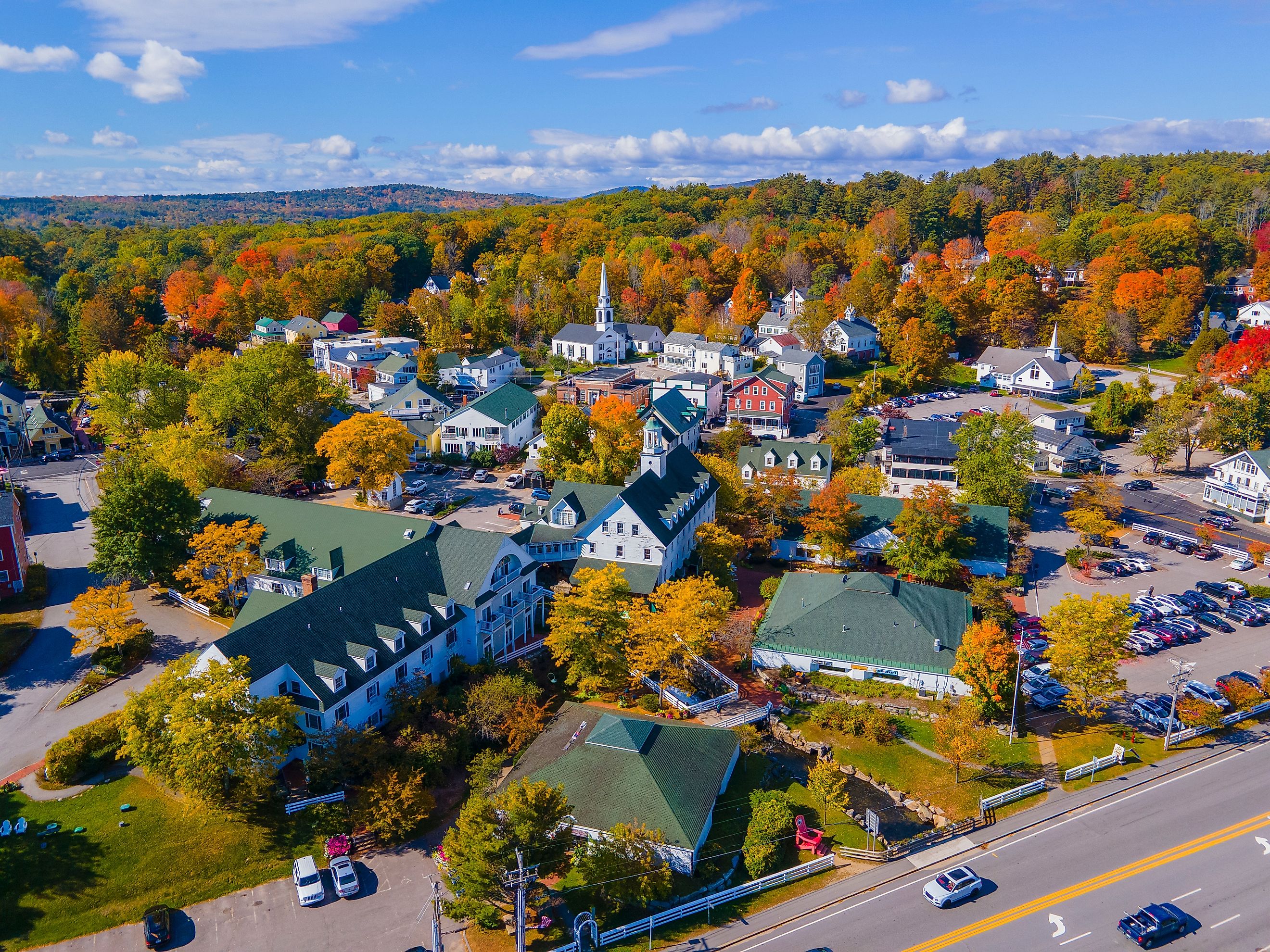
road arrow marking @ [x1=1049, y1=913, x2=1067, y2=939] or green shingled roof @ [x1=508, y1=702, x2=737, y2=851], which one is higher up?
green shingled roof @ [x1=508, y1=702, x2=737, y2=851]

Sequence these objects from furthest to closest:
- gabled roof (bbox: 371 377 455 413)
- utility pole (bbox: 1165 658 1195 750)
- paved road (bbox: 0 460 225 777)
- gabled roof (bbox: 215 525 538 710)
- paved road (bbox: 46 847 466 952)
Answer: gabled roof (bbox: 371 377 455 413) → paved road (bbox: 0 460 225 777) → utility pole (bbox: 1165 658 1195 750) → gabled roof (bbox: 215 525 538 710) → paved road (bbox: 46 847 466 952)

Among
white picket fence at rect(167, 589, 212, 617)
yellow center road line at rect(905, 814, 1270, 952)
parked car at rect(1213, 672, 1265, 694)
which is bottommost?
yellow center road line at rect(905, 814, 1270, 952)

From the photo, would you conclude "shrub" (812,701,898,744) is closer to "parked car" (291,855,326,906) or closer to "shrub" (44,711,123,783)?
"parked car" (291,855,326,906)

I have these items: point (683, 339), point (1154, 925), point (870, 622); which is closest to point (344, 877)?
point (1154, 925)

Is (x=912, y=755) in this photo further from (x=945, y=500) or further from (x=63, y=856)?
(x=63, y=856)

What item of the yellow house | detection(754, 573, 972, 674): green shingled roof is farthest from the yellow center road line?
the yellow house

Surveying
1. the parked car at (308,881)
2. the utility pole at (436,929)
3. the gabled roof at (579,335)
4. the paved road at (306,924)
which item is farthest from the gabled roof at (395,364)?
the utility pole at (436,929)
